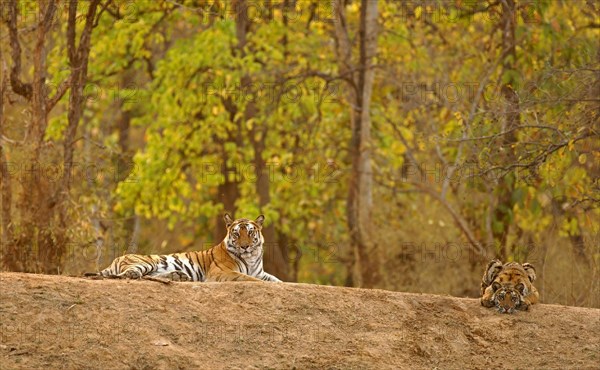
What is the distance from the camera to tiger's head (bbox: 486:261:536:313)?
1177 centimetres

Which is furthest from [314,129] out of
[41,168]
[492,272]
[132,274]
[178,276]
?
[132,274]

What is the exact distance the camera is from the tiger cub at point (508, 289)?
463 inches

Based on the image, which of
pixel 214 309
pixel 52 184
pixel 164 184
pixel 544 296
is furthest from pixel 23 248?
pixel 164 184

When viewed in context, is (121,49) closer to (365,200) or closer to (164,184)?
(164,184)

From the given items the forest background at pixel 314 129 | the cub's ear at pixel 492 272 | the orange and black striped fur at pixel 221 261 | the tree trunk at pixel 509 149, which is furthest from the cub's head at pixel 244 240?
the tree trunk at pixel 509 149

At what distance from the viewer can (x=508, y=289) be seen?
11.9 m

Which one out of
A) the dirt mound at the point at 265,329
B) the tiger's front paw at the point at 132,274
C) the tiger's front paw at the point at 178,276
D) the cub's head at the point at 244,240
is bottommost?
the dirt mound at the point at 265,329

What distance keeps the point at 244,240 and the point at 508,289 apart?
3342 millimetres

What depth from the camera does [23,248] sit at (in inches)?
611

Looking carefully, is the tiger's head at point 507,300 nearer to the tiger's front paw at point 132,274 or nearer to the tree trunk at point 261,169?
the tiger's front paw at point 132,274

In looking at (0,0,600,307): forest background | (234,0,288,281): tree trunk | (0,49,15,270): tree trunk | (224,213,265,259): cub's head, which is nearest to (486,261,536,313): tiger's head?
(224,213,265,259): cub's head

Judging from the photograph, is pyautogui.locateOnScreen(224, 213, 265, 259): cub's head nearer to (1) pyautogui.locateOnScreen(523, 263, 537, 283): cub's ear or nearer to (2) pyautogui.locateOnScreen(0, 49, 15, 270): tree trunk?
(1) pyautogui.locateOnScreen(523, 263, 537, 283): cub's ear

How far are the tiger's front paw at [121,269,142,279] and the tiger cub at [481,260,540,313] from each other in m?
3.85

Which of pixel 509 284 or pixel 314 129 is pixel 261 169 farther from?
pixel 509 284
